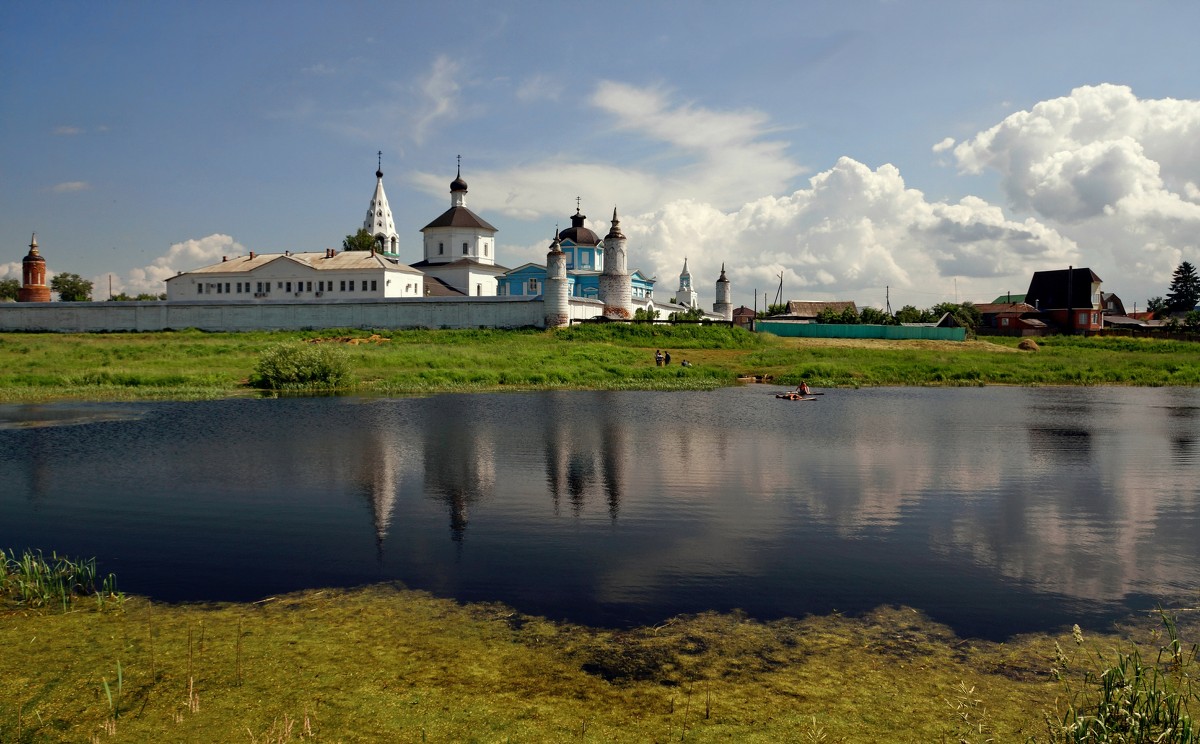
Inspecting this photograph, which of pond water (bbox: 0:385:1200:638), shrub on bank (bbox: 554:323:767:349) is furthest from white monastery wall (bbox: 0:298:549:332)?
pond water (bbox: 0:385:1200:638)

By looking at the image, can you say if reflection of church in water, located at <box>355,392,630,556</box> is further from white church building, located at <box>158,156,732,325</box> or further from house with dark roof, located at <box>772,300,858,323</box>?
house with dark roof, located at <box>772,300,858,323</box>

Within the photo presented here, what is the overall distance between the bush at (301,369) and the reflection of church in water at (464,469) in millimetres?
11718

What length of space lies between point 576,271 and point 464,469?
6433cm

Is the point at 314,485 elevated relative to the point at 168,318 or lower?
lower

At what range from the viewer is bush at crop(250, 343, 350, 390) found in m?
36.1

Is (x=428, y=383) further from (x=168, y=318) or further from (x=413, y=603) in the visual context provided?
(x=168, y=318)

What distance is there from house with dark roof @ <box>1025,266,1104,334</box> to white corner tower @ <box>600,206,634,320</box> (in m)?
51.4

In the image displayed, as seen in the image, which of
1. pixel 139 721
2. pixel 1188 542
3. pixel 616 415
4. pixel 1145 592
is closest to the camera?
pixel 139 721

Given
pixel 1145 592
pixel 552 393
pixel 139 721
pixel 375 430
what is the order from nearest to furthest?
pixel 139 721, pixel 1145 592, pixel 375 430, pixel 552 393

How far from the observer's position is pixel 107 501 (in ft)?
48.6

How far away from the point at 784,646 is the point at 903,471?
11466mm

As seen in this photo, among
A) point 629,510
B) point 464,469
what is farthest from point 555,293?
point 629,510

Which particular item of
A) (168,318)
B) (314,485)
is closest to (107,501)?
(314,485)

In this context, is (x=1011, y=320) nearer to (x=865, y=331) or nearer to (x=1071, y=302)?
(x=1071, y=302)
